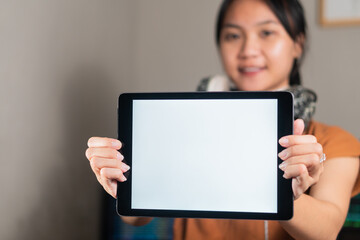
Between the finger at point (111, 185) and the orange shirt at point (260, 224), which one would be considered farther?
the orange shirt at point (260, 224)

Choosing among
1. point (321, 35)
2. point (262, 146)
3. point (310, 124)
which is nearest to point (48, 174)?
point (262, 146)

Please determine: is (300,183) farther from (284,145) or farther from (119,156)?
(119,156)

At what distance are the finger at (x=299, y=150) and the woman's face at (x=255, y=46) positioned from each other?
428 millimetres

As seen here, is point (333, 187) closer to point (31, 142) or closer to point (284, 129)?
point (284, 129)

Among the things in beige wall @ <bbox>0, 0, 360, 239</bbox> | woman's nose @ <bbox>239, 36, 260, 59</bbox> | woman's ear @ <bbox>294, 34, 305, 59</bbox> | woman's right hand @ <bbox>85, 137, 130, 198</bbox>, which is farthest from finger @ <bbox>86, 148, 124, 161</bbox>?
woman's ear @ <bbox>294, 34, 305, 59</bbox>

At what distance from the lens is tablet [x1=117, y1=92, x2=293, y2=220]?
54 cm

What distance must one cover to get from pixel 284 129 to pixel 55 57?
0.58m

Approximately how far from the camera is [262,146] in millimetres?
552

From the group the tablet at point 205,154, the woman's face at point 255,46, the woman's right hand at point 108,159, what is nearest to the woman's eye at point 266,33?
the woman's face at point 255,46

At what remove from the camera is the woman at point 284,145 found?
22.0 inches

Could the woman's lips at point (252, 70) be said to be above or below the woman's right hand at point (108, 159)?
above

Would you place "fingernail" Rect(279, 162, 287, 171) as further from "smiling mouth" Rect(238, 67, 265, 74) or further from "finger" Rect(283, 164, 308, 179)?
"smiling mouth" Rect(238, 67, 265, 74)

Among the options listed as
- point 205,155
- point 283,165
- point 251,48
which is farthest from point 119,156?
point 251,48

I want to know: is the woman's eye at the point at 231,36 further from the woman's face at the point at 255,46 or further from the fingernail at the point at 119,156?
the fingernail at the point at 119,156
